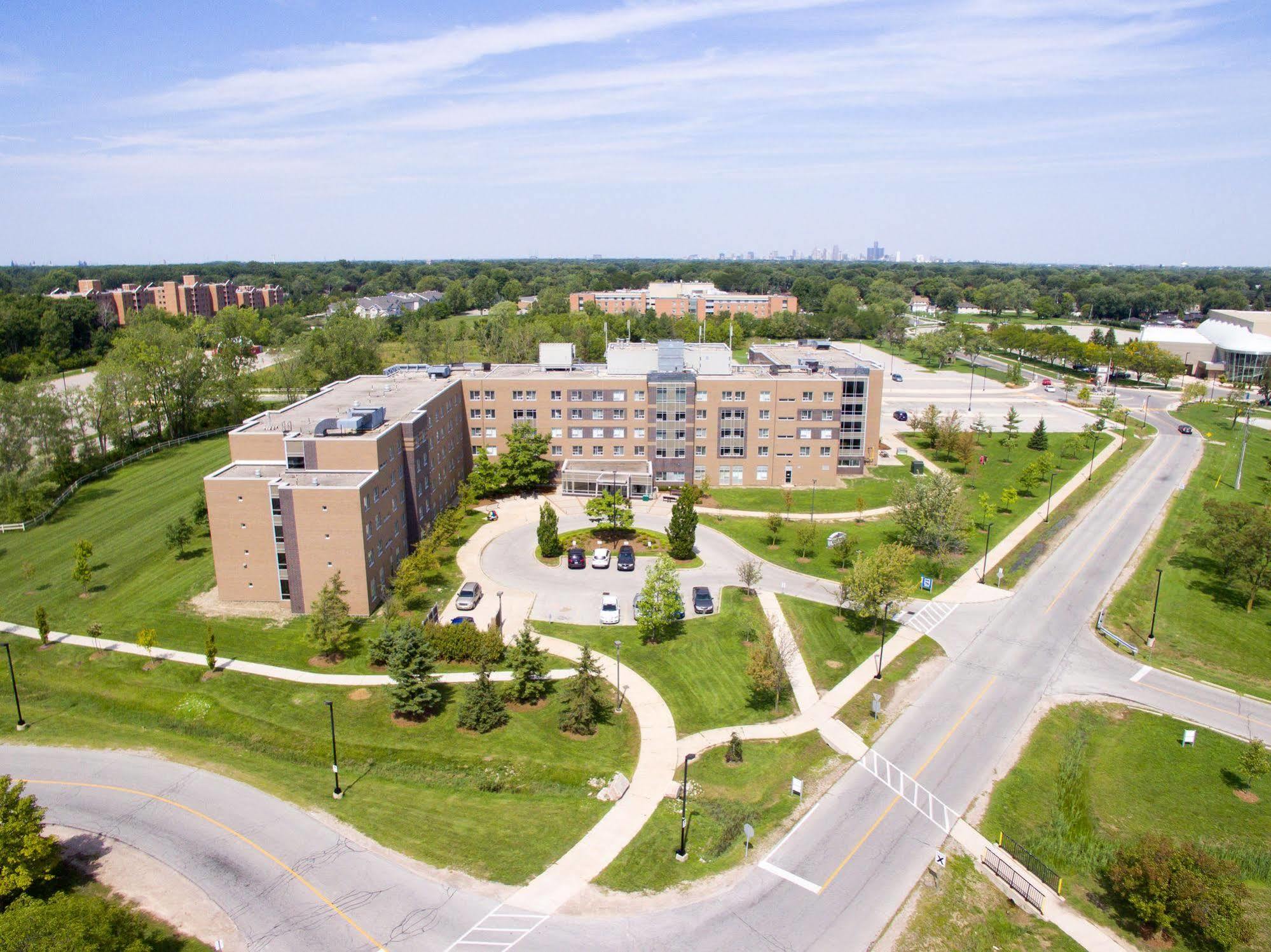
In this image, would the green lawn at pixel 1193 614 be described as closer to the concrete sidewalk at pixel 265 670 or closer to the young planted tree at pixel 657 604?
the young planted tree at pixel 657 604

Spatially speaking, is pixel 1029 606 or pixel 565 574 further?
pixel 565 574

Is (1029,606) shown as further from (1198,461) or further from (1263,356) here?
(1263,356)

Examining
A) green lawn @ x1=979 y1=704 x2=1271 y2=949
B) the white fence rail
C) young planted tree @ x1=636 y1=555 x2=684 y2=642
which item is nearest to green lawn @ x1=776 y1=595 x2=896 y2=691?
the white fence rail

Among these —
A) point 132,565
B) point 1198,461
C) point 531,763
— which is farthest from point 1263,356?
point 132,565

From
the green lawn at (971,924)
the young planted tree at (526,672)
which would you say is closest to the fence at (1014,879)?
the green lawn at (971,924)

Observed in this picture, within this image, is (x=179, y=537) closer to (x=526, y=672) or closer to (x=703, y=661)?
(x=526, y=672)

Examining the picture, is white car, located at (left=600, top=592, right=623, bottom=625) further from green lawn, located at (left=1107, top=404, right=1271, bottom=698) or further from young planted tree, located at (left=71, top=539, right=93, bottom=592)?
young planted tree, located at (left=71, top=539, right=93, bottom=592)

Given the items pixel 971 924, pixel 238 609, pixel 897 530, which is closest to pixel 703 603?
pixel 897 530
